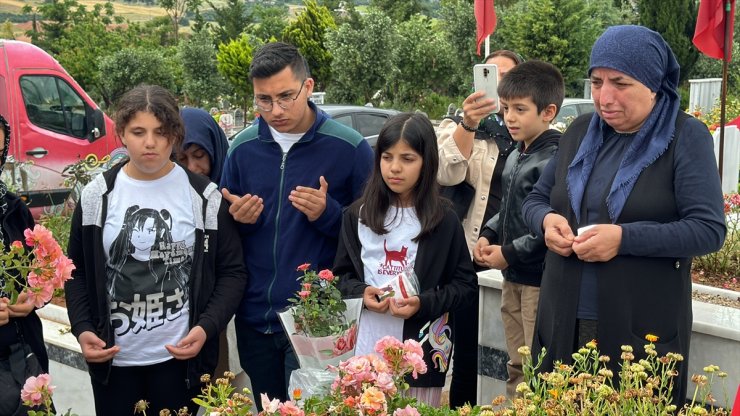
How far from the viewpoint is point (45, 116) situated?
10.7 meters

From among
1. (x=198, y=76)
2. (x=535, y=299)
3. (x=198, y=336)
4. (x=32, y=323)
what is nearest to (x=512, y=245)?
(x=535, y=299)

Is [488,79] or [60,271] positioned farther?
[488,79]

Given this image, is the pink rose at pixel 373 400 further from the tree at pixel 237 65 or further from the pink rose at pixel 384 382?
the tree at pixel 237 65

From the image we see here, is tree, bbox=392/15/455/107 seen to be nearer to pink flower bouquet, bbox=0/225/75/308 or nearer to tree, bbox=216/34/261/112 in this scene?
tree, bbox=216/34/261/112

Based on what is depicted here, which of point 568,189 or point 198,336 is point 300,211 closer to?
point 198,336

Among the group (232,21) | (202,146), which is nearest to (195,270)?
(202,146)

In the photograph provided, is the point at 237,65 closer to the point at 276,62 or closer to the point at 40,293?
the point at 276,62

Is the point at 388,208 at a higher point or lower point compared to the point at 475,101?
lower

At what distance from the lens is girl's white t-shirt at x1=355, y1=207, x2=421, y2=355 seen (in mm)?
3051

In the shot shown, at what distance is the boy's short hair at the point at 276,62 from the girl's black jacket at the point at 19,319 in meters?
0.99

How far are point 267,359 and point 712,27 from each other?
484 centimetres

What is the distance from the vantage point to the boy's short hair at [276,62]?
3127mm

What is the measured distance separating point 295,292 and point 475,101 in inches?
42.0

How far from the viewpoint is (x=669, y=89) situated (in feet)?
8.70
